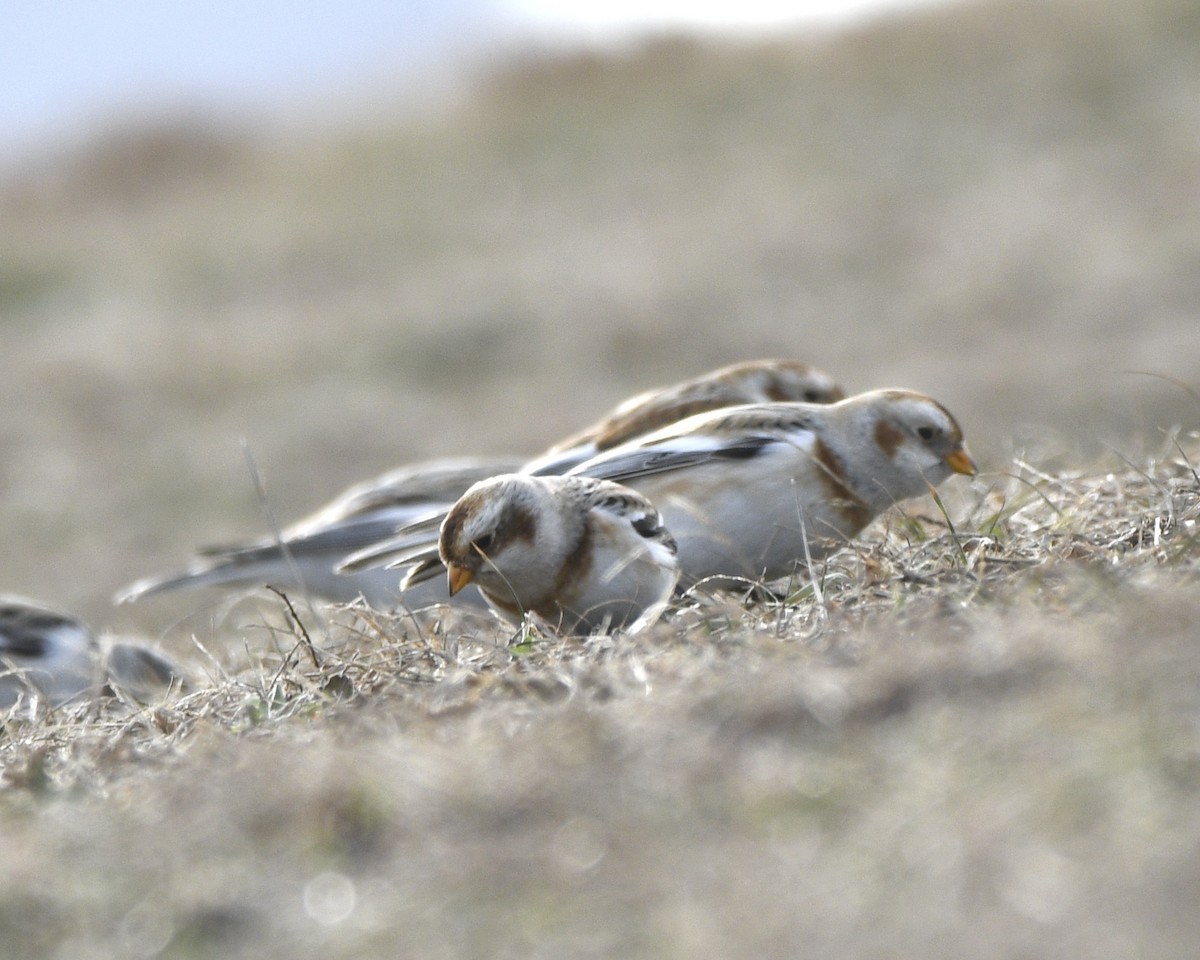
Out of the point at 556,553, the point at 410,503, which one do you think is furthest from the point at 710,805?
the point at 410,503

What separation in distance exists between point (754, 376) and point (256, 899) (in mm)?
3683

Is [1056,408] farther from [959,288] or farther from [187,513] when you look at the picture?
[187,513]

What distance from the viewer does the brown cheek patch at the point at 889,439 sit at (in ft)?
16.5

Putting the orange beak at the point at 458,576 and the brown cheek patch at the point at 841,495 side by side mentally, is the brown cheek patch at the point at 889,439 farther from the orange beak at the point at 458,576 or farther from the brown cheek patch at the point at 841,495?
the orange beak at the point at 458,576

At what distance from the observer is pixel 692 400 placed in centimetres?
583

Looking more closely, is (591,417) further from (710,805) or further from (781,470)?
(710,805)

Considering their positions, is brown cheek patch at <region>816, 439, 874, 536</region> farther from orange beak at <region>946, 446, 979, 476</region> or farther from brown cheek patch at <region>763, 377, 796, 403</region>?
brown cheek patch at <region>763, 377, 796, 403</region>

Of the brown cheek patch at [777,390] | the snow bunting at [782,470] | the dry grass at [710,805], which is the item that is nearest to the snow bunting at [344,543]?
the brown cheek patch at [777,390]

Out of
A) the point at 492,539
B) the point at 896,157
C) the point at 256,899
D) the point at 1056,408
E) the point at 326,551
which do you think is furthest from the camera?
the point at 896,157

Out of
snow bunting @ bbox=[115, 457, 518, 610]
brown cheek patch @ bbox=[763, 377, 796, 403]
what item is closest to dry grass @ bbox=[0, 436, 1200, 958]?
brown cheek patch @ bbox=[763, 377, 796, 403]

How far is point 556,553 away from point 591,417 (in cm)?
878

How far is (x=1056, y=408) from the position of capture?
Result: 11883 mm

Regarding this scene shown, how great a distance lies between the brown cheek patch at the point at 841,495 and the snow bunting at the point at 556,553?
2.13ft

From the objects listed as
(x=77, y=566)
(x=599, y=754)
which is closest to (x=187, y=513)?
(x=77, y=566)
